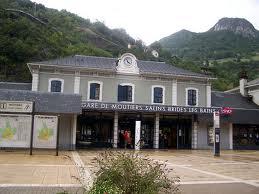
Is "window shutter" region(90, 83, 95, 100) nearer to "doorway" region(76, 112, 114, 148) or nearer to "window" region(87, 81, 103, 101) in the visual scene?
"window" region(87, 81, 103, 101)

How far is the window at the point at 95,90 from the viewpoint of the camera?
1072 inches

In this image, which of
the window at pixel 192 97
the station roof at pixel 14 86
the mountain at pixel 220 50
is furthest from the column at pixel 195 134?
the mountain at pixel 220 50

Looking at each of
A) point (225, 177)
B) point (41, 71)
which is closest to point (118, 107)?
point (41, 71)

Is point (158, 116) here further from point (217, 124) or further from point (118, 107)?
point (217, 124)

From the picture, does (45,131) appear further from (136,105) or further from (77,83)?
(136,105)

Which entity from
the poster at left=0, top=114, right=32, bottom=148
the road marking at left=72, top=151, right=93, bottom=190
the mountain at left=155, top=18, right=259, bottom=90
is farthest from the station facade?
the mountain at left=155, top=18, right=259, bottom=90

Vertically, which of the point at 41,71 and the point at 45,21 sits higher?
the point at 45,21

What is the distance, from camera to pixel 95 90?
27328 millimetres

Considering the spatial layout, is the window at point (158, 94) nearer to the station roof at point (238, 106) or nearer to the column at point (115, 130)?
the column at point (115, 130)

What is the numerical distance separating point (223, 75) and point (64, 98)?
121 ft

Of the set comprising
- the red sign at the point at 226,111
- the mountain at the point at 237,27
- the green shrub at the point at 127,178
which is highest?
the mountain at the point at 237,27

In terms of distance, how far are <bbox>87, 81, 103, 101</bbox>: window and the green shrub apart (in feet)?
67.0

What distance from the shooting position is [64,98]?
74.9ft

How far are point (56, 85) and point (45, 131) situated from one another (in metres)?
7.90
